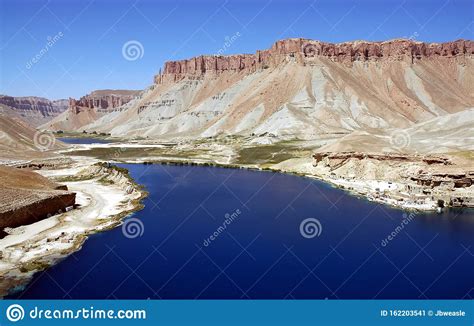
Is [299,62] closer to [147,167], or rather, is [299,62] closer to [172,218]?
[147,167]

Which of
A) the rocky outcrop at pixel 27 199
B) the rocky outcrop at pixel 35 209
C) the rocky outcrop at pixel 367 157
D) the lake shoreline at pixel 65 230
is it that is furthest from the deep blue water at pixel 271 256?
the rocky outcrop at pixel 367 157

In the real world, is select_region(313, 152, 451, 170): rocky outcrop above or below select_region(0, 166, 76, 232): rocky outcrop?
above

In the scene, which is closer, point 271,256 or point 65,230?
point 271,256

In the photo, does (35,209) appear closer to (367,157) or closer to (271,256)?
(271,256)

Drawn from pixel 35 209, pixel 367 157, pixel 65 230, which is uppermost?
pixel 367 157

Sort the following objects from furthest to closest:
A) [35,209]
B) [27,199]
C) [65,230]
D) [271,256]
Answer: [35,209] → [27,199] → [65,230] → [271,256]

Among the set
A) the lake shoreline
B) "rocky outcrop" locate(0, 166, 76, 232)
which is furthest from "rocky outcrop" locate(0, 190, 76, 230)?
the lake shoreline

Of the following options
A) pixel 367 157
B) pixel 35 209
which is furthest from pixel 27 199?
pixel 367 157

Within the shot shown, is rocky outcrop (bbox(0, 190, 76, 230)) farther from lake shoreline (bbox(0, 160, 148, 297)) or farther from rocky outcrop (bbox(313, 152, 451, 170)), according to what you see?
rocky outcrop (bbox(313, 152, 451, 170))

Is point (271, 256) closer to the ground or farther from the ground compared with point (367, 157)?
closer to the ground
